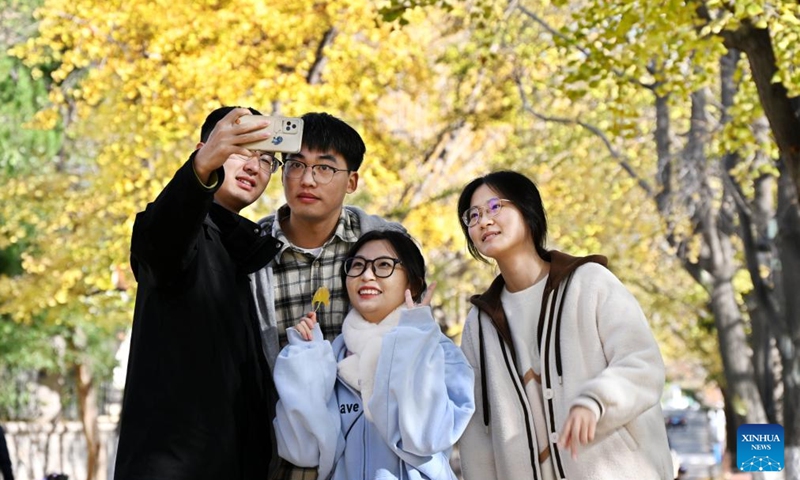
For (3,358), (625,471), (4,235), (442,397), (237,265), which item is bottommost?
(625,471)

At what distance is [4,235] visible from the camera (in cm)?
2167

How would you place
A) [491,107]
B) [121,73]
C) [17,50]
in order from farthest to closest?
[491,107]
[17,50]
[121,73]

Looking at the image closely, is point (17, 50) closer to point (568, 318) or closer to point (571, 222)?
point (571, 222)

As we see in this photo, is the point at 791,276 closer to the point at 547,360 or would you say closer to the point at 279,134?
the point at 547,360

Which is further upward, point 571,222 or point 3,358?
point 571,222

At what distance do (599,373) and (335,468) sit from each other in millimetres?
966

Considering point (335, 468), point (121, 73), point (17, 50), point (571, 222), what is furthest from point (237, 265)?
point (571, 222)

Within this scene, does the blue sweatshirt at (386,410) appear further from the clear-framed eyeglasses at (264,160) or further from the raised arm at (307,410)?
the clear-framed eyeglasses at (264,160)

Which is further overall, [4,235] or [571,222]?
[571,222]

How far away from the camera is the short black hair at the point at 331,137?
480cm

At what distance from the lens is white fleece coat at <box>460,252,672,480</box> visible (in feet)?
14.3

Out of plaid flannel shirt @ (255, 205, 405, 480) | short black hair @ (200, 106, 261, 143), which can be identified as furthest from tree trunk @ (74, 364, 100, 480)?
short black hair @ (200, 106, 261, 143)

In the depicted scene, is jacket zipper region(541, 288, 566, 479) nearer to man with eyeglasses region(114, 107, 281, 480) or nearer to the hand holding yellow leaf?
the hand holding yellow leaf

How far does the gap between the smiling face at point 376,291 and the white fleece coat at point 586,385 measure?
0.40m
